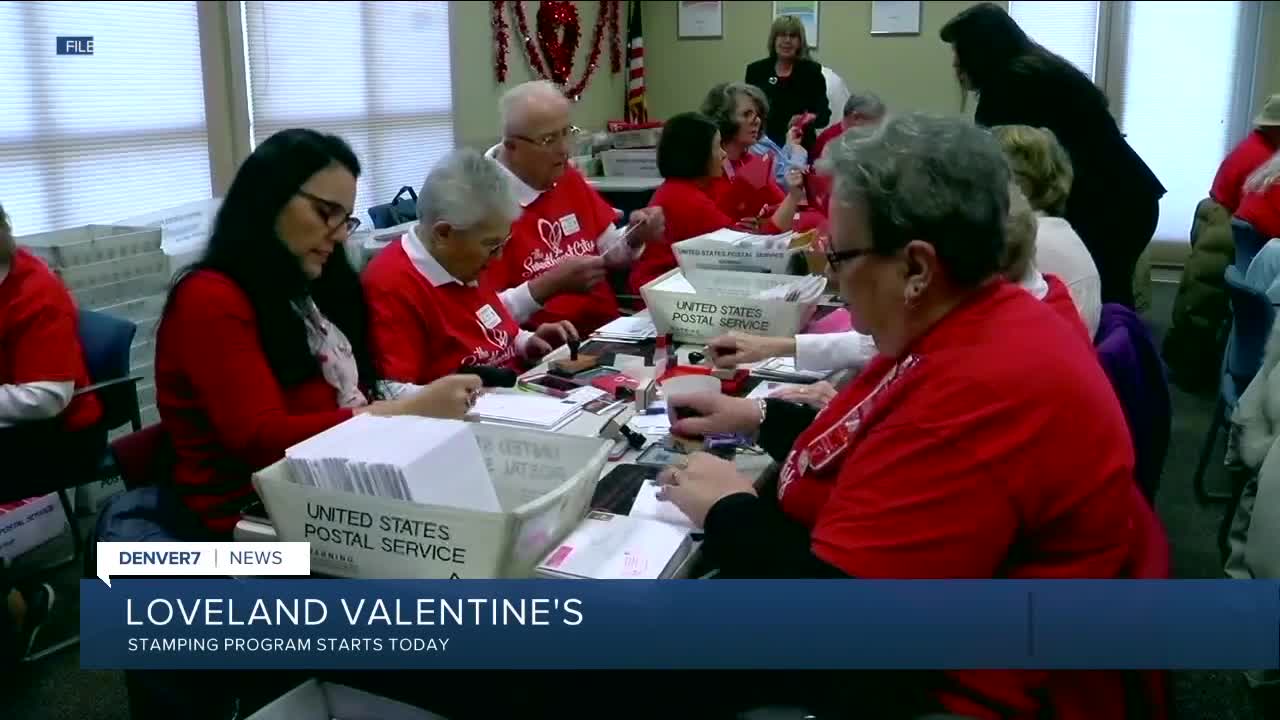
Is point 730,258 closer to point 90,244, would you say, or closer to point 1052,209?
point 1052,209

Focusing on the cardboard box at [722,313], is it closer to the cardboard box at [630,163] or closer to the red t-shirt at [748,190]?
the red t-shirt at [748,190]

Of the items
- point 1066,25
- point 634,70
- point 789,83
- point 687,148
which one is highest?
point 1066,25

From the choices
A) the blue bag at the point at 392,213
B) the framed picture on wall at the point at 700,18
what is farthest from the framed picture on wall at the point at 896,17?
the blue bag at the point at 392,213

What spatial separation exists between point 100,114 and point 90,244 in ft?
2.16

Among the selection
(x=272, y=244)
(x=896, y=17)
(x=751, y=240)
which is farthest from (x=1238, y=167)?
(x=272, y=244)

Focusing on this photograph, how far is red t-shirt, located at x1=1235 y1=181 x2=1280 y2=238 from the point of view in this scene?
395 centimetres

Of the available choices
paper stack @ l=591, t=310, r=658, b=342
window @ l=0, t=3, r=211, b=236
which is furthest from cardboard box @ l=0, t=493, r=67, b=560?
paper stack @ l=591, t=310, r=658, b=342

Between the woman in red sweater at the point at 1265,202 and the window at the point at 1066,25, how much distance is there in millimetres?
3571

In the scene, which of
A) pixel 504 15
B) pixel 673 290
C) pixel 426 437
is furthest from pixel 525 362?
pixel 504 15

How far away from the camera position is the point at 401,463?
133 cm

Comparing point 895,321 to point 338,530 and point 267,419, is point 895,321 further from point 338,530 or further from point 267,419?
point 267,419

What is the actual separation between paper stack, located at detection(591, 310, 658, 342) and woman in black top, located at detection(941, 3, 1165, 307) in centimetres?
123

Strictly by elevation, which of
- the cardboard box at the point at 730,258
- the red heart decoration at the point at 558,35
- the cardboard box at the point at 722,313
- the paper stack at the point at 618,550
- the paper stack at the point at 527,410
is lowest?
the paper stack at the point at 618,550

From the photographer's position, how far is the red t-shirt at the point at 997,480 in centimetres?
123
